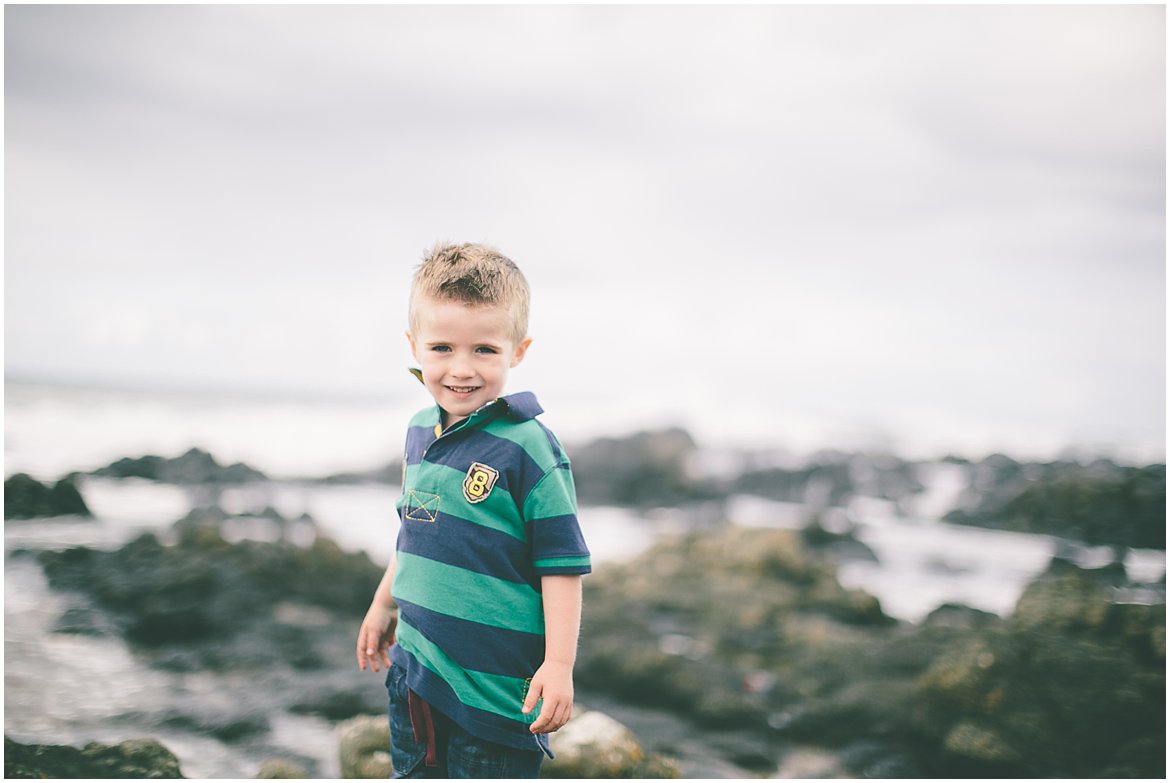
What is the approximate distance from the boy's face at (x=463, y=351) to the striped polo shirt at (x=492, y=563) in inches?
2.4

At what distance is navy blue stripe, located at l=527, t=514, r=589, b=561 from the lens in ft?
6.47

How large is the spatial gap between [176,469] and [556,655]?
343 inches

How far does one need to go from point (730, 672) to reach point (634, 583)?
2.41 meters

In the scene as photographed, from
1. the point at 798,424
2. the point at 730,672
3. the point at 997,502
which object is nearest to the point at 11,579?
the point at 730,672

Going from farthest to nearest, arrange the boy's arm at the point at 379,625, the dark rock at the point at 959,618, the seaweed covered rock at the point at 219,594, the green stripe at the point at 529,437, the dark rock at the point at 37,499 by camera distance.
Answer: the dark rock at the point at 37,499 < the dark rock at the point at 959,618 < the seaweed covered rock at the point at 219,594 < the boy's arm at the point at 379,625 < the green stripe at the point at 529,437

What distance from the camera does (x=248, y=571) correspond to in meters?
5.69

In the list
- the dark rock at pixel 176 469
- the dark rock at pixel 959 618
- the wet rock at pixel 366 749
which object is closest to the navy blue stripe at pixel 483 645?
the wet rock at pixel 366 749

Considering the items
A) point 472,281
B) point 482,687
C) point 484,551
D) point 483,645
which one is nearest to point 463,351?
point 472,281

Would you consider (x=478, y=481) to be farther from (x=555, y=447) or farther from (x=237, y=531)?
(x=237, y=531)

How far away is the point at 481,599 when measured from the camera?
2.04m

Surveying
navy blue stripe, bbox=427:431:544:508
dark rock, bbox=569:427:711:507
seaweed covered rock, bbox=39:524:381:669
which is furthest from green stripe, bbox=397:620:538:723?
dark rock, bbox=569:427:711:507

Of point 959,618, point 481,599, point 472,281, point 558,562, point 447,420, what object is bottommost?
point 959,618

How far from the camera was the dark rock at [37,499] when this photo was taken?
19.6 feet

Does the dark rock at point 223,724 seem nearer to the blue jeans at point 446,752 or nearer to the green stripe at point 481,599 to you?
the blue jeans at point 446,752
